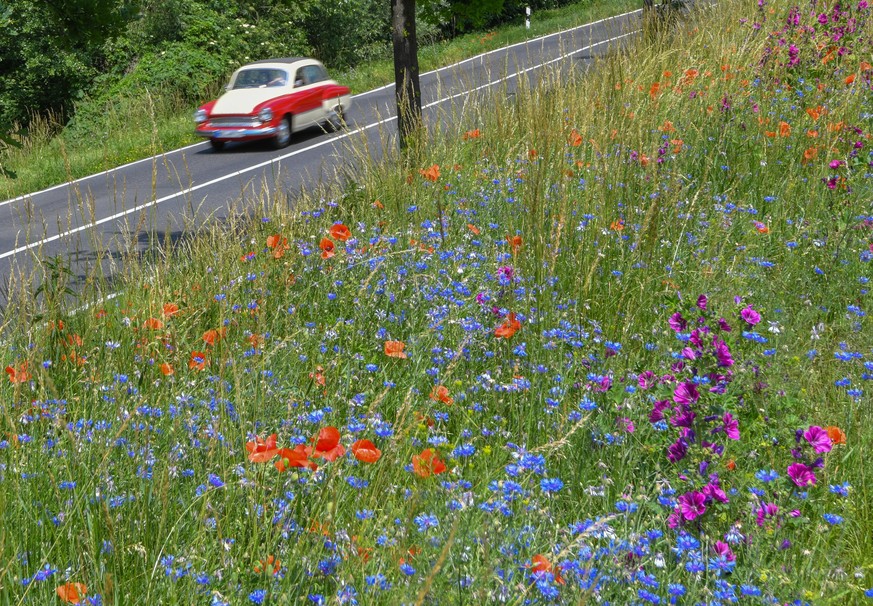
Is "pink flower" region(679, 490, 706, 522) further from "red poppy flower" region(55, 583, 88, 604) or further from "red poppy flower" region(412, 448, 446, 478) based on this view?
"red poppy flower" region(55, 583, 88, 604)

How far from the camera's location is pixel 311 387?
10.6 ft

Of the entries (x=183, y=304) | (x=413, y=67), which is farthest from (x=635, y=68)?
(x=183, y=304)

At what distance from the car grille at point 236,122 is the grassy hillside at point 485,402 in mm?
10434

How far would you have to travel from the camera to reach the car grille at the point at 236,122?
15789 mm

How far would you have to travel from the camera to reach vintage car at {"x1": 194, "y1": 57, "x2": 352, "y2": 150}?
52.0 feet

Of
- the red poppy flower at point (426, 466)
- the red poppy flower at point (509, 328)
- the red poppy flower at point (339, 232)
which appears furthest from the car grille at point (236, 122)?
the red poppy flower at point (426, 466)

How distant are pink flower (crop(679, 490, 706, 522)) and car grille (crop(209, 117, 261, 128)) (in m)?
14.5

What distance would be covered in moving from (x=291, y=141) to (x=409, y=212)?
12032mm

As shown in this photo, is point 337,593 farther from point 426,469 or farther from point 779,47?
point 779,47

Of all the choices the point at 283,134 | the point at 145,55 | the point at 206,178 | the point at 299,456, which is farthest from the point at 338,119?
the point at 145,55

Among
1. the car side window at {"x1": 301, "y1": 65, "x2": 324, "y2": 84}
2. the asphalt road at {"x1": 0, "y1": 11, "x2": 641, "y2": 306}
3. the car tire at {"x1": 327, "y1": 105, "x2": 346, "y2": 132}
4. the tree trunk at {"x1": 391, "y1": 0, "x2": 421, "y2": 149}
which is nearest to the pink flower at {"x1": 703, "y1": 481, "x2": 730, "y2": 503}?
the car tire at {"x1": 327, "y1": 105, "x2": 346, "y2": 132}

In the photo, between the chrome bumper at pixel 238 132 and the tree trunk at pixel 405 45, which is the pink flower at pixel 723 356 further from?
the chrome bumper at pixel 238 132

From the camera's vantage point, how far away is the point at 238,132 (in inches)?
624

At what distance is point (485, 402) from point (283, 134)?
1404 cm
